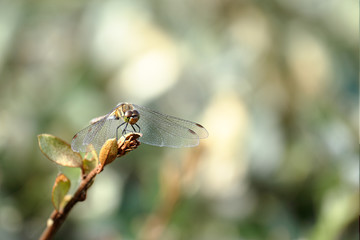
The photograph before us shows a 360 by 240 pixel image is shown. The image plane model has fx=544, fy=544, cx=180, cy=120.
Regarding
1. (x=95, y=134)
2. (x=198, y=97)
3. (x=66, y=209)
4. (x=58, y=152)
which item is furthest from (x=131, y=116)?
(x=198, y=97)

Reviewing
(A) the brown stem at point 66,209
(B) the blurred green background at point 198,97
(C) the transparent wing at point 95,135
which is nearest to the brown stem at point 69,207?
(A) the brown stem at point 66,209

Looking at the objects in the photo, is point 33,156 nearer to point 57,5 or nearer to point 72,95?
point 72,95

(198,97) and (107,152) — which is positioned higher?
(198,97)

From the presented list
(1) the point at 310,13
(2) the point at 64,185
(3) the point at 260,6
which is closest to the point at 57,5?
(3) the point at 260,6

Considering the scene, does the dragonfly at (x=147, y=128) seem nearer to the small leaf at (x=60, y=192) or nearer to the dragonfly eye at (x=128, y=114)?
the dragonfly eye at (x=128, y=114)

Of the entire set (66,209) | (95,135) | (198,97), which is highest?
(198,97)

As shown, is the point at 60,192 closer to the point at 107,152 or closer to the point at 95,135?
the point at 107,152
